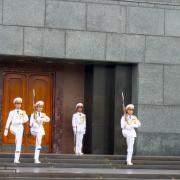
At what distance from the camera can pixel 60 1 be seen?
21.4 metres

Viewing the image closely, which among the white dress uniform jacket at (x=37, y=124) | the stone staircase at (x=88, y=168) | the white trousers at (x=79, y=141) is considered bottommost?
the stone staircase at (x=88, y=168)

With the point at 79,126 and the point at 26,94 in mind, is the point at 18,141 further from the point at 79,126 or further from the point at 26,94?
the point at 26,94

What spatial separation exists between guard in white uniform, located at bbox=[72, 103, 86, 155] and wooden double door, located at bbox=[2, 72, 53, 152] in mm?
1939

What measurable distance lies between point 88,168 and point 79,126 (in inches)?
102

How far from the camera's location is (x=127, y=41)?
21.9m

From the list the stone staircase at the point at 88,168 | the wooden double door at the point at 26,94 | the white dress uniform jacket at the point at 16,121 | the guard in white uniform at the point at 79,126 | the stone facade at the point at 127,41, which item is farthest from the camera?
the wooden double door at the point at 26,94

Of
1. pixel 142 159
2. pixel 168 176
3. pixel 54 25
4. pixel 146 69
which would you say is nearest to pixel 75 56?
pixel 54 25

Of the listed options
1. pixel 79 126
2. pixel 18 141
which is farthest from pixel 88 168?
pixel 79 126

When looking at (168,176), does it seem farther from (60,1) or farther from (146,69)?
(60,1)

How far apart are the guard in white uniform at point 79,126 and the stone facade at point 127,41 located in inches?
76.9

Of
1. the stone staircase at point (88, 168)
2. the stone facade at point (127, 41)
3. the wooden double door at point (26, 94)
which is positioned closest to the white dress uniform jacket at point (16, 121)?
the stone staircase at point (88, 168)

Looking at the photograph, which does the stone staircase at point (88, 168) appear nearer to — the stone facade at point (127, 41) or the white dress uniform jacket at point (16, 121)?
the white dress uniform jacket at point (16, 121)

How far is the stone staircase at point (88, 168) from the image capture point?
1702 cm

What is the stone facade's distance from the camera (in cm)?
2112
